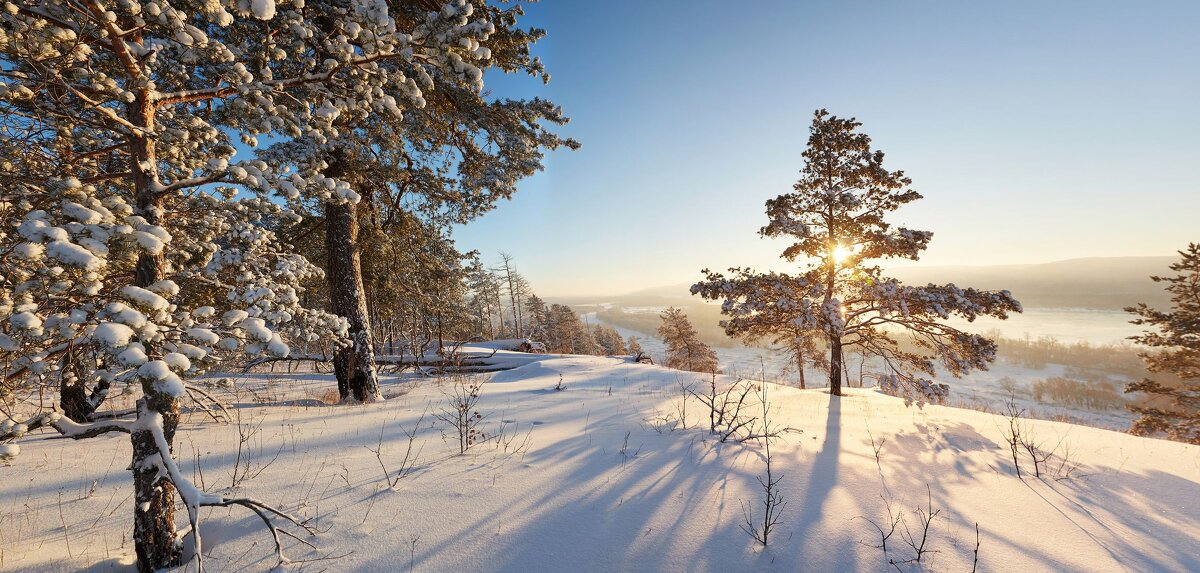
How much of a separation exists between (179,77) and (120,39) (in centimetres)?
104

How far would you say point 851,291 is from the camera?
965 centimetres

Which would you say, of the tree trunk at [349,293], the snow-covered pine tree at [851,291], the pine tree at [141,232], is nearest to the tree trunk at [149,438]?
the pine tree at [141,232]

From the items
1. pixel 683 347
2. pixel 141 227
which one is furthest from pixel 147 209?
pixel 683 347

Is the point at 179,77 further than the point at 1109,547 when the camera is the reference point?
Yes

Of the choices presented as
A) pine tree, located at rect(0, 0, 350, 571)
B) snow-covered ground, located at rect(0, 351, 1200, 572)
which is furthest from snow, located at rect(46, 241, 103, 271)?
snow-covered ground, located at rect(0, 351, 1200, 572)

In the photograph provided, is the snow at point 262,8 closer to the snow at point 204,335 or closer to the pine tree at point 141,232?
the pine tree at point 141,232

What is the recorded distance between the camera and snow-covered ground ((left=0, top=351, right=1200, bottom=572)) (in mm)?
2430

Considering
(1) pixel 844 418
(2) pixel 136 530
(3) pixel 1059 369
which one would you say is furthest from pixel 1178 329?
(3) pixel 1059 369

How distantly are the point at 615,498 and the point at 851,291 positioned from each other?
351 inches

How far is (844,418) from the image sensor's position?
6.25 m

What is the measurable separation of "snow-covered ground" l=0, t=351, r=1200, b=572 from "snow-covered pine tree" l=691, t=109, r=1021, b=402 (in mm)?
3015

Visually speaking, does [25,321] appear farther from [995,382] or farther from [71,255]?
[995,382]

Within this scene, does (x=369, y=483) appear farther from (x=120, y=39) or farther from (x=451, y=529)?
(x=120, y=39)

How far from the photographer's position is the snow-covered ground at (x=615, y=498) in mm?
2430
